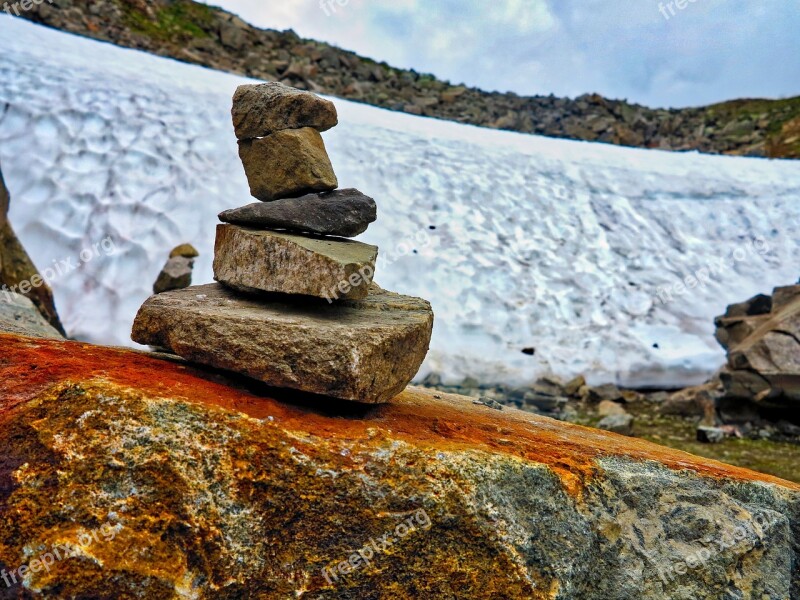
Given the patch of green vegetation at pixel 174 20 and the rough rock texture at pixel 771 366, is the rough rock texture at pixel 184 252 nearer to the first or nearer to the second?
the rough rock texture at pixel 771 366

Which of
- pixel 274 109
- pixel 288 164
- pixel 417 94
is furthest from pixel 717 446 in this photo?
pixel 417 94

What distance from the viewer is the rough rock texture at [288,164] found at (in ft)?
15.3

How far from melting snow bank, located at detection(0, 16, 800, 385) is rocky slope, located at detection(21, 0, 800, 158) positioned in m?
5.33

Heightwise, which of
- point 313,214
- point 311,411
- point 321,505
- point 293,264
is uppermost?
point 313,214

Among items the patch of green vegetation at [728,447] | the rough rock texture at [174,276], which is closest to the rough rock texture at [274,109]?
the rough rock texture at [174,276]

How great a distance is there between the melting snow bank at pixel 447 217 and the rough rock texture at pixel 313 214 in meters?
6.45

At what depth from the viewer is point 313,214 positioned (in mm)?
4527

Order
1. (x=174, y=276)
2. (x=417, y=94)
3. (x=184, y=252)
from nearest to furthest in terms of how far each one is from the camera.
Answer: (x=174, y=276) → (x=184, y=252) → (x=417, y=94)

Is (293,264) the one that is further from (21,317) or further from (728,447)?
(728,447)

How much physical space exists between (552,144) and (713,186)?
580 centimetres

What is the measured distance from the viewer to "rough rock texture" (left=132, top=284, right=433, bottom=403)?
3.52 metres

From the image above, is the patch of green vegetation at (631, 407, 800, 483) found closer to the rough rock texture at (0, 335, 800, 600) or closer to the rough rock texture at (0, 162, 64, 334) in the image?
the rough rock texture at (0, 335, 800, 600)

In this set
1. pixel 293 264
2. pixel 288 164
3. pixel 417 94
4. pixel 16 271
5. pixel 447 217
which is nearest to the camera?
pixel 293 264

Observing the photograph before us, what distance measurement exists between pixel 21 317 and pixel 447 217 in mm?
11353
